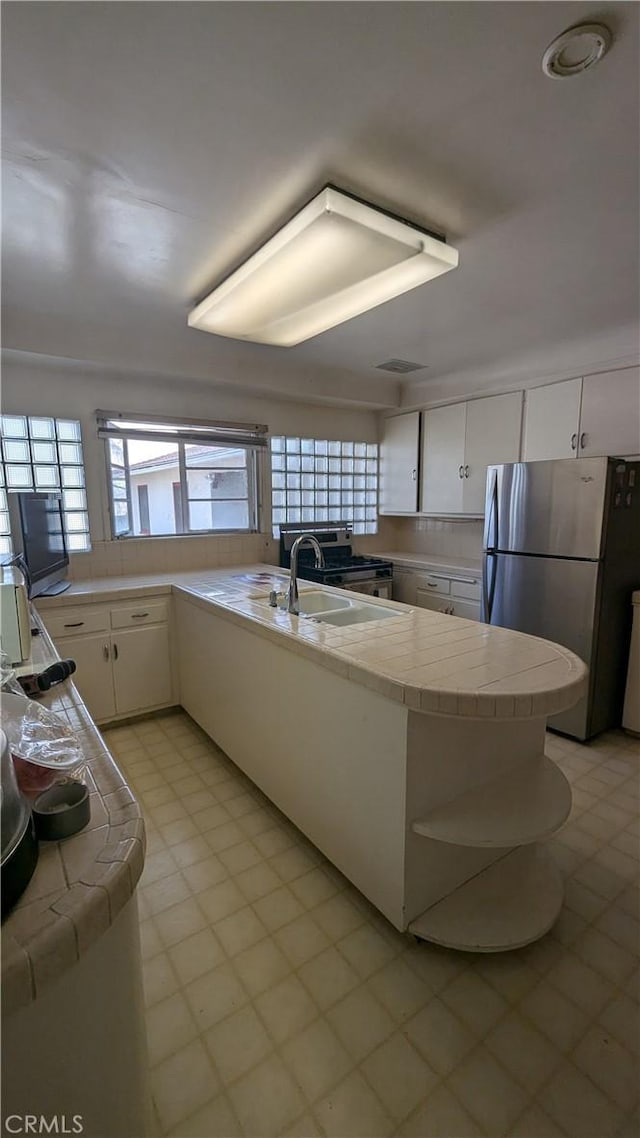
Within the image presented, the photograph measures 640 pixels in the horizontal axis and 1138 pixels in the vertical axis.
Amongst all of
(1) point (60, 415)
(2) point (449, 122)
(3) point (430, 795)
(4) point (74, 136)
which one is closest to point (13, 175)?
(4) point (74, 136)

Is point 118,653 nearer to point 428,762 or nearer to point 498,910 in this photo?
point 428,762

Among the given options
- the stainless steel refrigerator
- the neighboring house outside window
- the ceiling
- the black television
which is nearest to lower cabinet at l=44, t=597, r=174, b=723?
the black television

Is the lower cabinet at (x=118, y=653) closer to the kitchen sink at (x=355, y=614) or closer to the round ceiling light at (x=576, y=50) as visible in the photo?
the kitchen sink at (x=355, y=614)

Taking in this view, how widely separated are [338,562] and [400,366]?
1593 mm

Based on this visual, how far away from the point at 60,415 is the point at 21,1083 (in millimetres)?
3070

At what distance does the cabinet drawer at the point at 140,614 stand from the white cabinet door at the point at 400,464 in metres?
2.33

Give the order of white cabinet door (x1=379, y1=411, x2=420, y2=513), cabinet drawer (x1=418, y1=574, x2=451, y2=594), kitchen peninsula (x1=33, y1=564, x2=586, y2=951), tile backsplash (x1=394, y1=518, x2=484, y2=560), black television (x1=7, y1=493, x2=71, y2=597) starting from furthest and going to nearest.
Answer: white cabinet door (x1=379, y1=411, x2=420, y2=513) → tile backsplash (x1=394, y1=518, x2=484, y2=560) → cabinet drawer (x1=418, y1=574, x2=451, y2=594) → black television (x1=7, y1=493, x2=71, y2=597) → kitchen peninsula (x1=33, y1=564, x2=586, y2=951)

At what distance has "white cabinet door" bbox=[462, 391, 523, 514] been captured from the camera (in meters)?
3.36

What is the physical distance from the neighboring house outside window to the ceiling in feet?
2.80

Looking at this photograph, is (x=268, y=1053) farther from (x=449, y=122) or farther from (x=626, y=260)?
(x=626, y=260)

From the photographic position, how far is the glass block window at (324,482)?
3.92 meters

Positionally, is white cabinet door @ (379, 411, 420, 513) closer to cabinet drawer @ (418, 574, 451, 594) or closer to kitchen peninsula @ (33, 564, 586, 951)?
cabinet drawer @ (418, 574, 451, 594)

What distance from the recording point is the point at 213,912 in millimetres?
1598

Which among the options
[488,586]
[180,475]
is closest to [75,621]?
[180,475]
